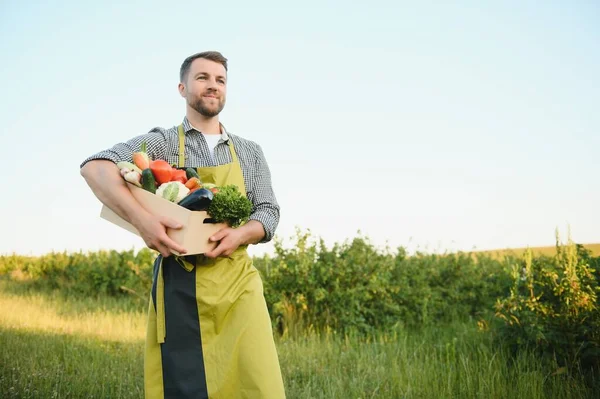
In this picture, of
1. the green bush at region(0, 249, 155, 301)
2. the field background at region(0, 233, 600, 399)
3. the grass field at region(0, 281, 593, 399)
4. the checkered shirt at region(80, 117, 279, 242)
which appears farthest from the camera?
the green bush at region(0, 249, 155, 301)

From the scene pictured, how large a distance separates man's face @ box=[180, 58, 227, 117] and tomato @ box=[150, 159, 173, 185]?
0.58 meters

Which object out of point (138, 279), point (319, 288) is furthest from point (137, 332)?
point (138, 279)

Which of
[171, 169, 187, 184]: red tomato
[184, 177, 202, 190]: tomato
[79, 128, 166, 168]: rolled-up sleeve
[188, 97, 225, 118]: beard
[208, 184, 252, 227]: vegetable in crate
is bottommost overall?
[208, 184, 252, 227]: vegetable in crate

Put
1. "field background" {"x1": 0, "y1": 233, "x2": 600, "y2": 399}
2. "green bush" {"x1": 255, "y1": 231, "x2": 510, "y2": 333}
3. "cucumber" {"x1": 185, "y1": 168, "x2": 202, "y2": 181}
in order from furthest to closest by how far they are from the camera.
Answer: "green bush" {"x1": 255, "y1": 231, "x2": 510, "y2": 333} < "field background" {"x1": 0, "y1": 233, "x2": 600, "y2": 399} < "cucumber" {"x1": 185, "y1": 168, "x2": 202, "y2": 181}

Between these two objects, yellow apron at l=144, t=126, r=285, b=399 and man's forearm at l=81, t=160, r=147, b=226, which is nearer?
man's forearm at l=81, t=160, r=147, b=226

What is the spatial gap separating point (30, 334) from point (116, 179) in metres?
6.07

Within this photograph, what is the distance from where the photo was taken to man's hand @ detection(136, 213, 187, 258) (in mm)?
2512

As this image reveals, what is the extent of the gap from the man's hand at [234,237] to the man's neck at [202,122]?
2.26ft

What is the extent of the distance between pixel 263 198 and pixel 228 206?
577mm

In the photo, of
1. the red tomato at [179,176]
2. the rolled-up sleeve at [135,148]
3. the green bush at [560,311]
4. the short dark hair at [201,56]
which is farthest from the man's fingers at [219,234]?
the green bush at [560,311]

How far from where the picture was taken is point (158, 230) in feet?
8.25

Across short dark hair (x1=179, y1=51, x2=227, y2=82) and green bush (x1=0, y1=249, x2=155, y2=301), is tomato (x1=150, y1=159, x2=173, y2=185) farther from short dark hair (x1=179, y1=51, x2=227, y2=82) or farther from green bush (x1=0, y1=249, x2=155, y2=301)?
green bush (x1=0, y1=249, x2=155, y2=301)

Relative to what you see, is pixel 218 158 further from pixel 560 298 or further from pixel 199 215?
pixel 560 298

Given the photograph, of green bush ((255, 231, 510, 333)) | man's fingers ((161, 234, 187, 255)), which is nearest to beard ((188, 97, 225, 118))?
man's fingers ((161, 234, 187, 255))
